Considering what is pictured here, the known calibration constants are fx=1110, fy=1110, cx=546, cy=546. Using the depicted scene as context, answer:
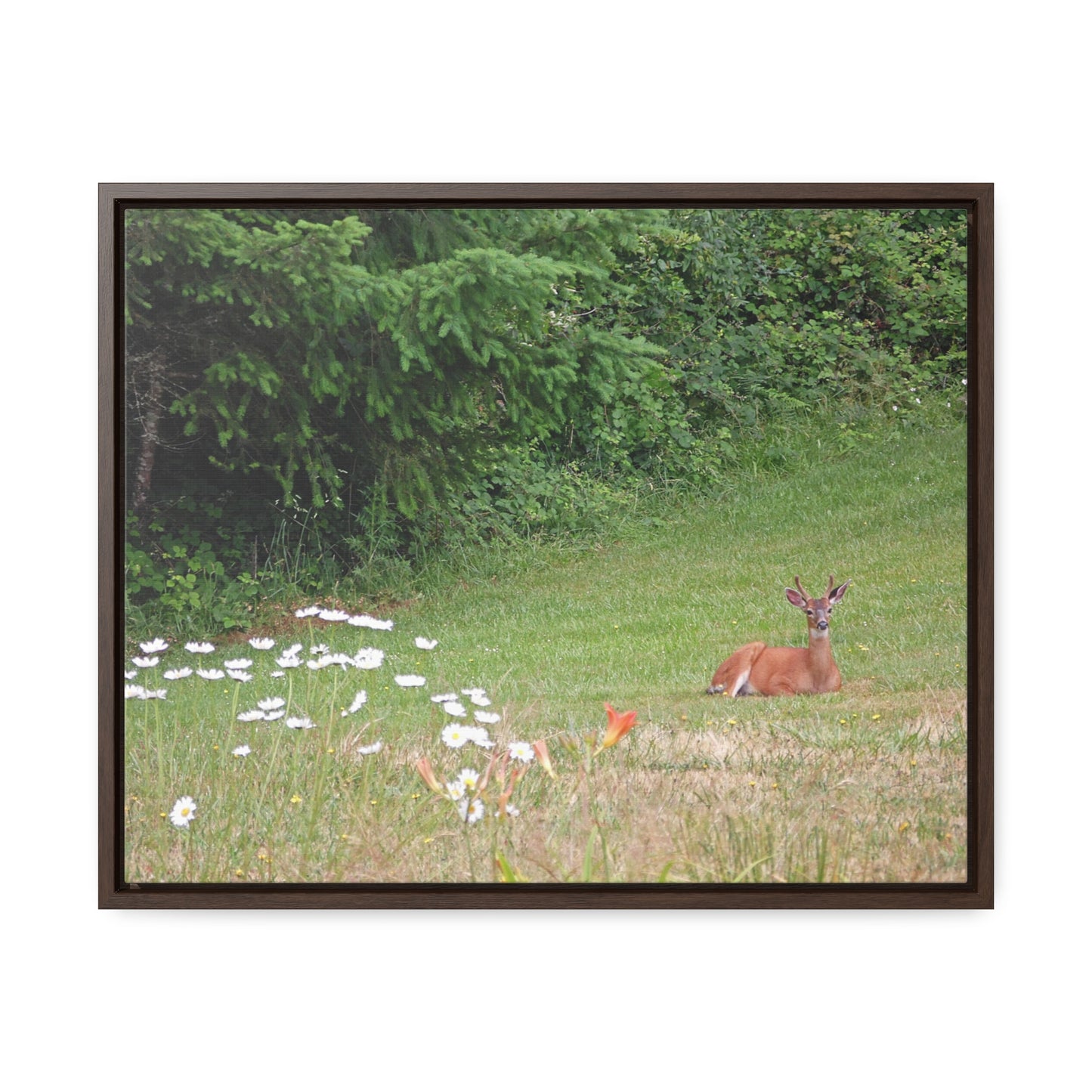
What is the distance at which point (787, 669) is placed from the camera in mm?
2992

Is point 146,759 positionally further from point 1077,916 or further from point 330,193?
point 1077,916

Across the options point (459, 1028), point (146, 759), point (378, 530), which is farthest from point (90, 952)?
point (378, 530)

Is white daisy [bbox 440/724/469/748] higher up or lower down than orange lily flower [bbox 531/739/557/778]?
higher up

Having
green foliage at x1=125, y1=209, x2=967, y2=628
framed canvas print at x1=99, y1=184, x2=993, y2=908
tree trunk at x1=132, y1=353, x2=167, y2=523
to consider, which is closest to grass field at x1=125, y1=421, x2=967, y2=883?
framed canvas print at x1=99, y1=184, x2=993, y2=908

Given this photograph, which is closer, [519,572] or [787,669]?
[787,669]

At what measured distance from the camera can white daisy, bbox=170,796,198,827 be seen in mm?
2971

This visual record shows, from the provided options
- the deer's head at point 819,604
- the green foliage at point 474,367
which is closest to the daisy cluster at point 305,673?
the green foliage at point 474,367

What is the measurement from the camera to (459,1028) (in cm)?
294

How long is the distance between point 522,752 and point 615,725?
0.26 m

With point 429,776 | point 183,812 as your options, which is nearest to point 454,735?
point 429,776

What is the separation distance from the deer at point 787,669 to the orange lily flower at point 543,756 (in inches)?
18.7

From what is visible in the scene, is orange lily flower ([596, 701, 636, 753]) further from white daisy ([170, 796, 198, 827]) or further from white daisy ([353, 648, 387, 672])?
white daisy ([170, 796, 198, 827])

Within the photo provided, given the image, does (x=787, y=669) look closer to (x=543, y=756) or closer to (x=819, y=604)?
(x=819, y=604)

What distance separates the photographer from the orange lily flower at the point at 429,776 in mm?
2961
